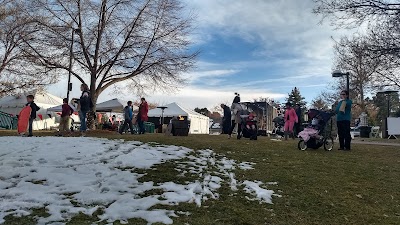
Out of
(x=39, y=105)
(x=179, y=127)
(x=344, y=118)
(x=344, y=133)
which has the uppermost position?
(x=39, y=105)

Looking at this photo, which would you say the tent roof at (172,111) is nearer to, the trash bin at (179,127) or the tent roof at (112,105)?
the tent roof at (112,105)

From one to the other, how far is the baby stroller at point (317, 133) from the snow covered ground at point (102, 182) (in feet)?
11.5

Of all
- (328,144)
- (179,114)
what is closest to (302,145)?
(328,144)

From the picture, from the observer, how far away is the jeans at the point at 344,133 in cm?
1115

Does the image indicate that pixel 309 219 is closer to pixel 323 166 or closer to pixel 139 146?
pixel 323 166

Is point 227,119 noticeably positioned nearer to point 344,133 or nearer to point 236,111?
point 236,111

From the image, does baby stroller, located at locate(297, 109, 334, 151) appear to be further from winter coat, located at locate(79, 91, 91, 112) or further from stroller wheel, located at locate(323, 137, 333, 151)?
winter coat, located at locate(79, 91, 91, 112)

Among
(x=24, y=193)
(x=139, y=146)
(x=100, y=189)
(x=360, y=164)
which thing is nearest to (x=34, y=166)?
(x=24, y=193)

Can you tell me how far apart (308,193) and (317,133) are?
5.23m

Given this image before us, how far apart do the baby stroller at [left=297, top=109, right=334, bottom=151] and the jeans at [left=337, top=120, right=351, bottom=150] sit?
329 mm

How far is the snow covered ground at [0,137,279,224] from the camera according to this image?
15.9ft

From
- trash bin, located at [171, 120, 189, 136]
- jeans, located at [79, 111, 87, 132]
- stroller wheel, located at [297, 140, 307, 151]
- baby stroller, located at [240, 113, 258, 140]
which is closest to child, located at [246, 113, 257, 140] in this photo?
baby stroller, located at [240, 113, 258, 140]

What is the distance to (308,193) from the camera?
237 inches

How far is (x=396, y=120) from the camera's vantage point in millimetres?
23141
